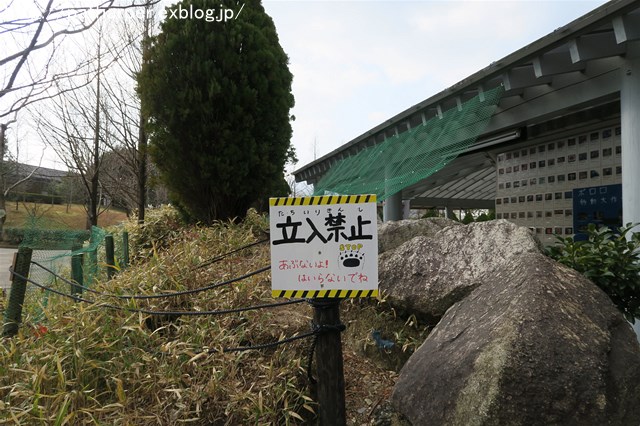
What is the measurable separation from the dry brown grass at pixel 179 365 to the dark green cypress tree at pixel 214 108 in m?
3.10

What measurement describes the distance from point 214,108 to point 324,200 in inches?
195

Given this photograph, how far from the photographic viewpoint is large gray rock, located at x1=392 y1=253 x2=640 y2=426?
195 centimetres

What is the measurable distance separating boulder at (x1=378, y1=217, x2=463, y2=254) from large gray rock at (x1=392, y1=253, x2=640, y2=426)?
2158mm

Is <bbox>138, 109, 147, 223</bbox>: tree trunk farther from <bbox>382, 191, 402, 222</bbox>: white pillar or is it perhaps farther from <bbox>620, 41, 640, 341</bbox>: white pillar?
<bbox>620, 41, 640, 341</bbox>: white pillar

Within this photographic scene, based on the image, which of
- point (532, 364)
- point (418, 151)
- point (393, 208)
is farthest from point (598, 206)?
point (532, 364)

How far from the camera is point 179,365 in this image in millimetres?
2922

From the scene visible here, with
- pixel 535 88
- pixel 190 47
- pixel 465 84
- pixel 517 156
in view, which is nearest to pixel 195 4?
pixel 190 47

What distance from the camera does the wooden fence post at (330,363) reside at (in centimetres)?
237

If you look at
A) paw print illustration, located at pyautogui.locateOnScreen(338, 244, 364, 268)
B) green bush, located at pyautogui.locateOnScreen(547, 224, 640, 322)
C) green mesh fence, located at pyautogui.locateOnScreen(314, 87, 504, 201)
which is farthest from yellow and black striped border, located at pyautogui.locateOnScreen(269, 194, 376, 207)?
green mesh fence, located at pyautogui.locateOnScreen(314, 87, 504, 201)

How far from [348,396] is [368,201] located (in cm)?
155

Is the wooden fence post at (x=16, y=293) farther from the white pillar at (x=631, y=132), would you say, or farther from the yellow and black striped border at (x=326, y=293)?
the white pillar at (x=631, y=132)

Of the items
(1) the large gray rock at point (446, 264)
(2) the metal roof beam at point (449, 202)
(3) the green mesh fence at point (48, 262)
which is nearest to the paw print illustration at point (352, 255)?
(1) the large gray rock at point (446, 264)

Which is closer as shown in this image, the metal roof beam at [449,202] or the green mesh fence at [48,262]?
the green mesh fence at [48,262]

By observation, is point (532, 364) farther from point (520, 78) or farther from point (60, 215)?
point (60, 215)
